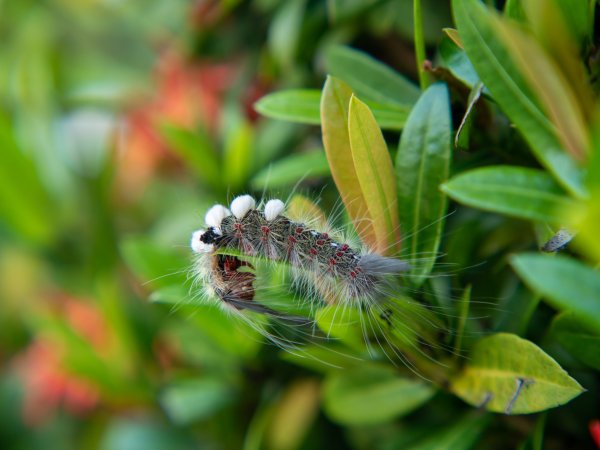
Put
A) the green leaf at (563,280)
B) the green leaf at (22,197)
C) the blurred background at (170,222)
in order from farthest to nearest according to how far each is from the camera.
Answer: the green leaf at (22,197) < the blurred background at (170,222) < the green leaf at (563,280)

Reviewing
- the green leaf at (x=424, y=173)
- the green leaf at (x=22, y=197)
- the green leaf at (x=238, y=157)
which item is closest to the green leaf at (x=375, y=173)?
the green leaf at (x=424, y=173)

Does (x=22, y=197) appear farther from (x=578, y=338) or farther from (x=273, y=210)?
(x=578, y=338)

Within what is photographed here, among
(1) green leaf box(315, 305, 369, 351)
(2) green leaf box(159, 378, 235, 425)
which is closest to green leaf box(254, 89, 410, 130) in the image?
(1) green leaf box(315, 305, 369, 351)

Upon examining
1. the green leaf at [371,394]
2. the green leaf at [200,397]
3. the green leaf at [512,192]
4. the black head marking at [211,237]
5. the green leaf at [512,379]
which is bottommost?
the green leaf at [200,397]

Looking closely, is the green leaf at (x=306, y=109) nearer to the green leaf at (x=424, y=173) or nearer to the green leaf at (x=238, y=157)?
the green leaf at (x=424, y=173)

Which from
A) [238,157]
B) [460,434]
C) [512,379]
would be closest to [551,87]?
[512,379]
